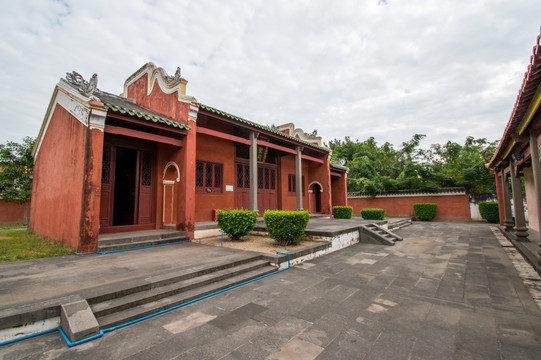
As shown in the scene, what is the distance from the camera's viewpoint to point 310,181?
48.8 feet

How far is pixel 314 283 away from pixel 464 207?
16941 mm

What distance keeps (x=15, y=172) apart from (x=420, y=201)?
2687 cm

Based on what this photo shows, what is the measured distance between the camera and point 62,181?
22.2 feet

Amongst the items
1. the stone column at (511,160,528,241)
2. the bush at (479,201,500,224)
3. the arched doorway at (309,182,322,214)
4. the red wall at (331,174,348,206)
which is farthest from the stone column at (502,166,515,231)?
the arched doorway at (309,182,322,214)

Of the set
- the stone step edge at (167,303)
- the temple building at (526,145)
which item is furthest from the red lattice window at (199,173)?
the temple building at (526,145)

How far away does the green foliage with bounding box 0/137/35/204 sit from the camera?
15523 millimetres

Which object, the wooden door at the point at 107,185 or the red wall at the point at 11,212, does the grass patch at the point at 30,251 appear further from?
the red wall at the point at 11,212

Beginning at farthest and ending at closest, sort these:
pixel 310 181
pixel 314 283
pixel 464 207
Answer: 1. pixel 464 207
2. pixel 310 181
3. pixel 314 283

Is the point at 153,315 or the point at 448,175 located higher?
the point at 448,175

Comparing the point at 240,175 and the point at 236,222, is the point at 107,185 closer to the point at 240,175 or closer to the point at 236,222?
the point at 236,222

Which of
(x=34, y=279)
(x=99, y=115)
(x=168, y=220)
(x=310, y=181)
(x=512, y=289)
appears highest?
(x=99, y=115)

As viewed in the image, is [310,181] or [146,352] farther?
[310,181]

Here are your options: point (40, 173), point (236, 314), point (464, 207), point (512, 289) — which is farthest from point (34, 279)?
point (464, 207)

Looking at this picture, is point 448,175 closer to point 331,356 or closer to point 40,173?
point 331,356
